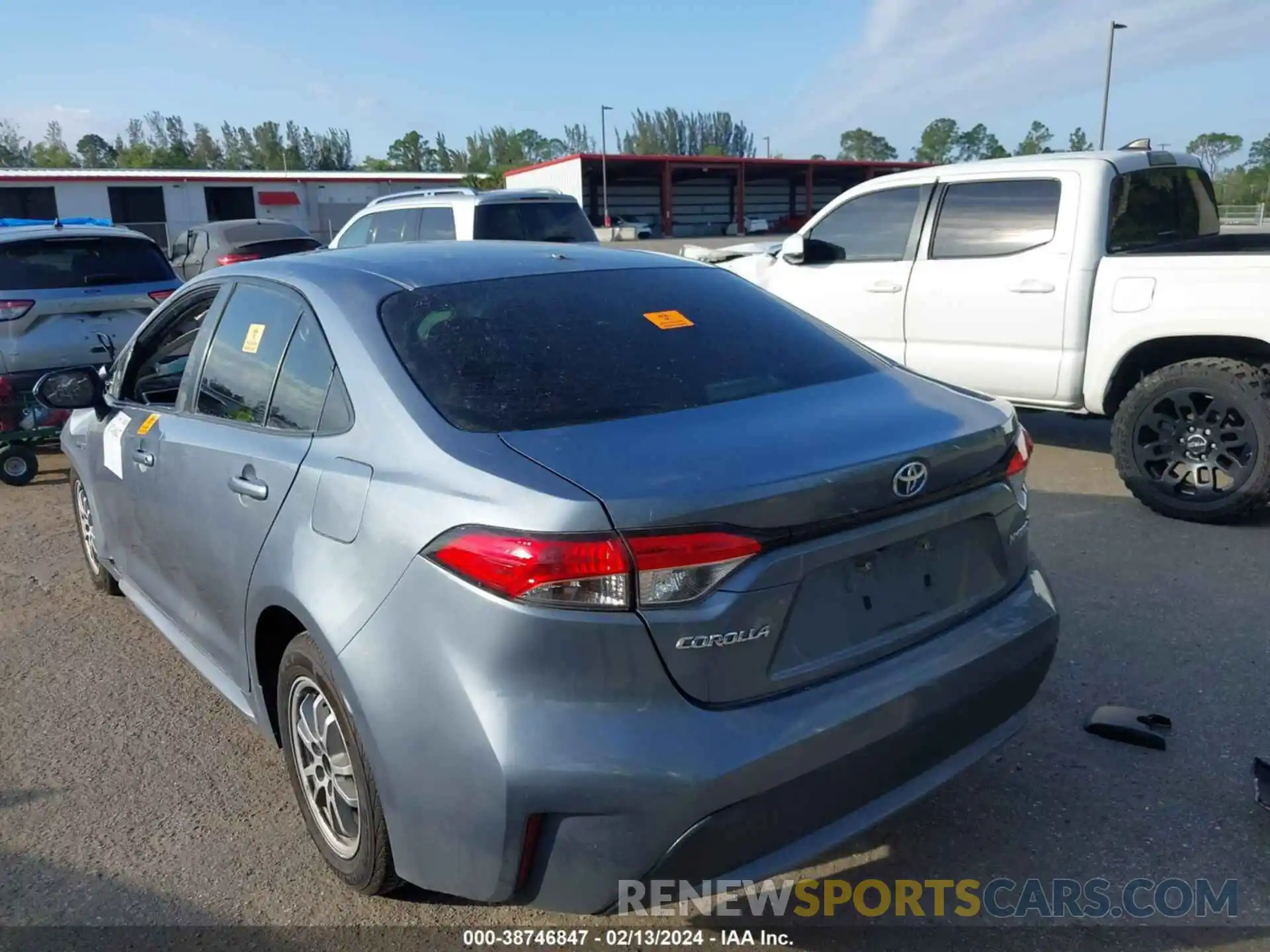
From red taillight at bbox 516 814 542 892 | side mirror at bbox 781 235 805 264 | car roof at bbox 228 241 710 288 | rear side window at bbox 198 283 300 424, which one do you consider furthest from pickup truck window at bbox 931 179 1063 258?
red taillight at bbox 516 814 542 892

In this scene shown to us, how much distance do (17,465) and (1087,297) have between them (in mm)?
7257

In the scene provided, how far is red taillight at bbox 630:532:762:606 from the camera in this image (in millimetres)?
2043

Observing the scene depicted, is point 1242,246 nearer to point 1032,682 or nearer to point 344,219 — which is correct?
point 1032,682

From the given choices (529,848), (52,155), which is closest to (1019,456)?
(529,848)

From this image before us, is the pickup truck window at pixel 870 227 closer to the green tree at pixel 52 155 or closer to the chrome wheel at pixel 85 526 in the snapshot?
the chrome wheel at pixel 85 526

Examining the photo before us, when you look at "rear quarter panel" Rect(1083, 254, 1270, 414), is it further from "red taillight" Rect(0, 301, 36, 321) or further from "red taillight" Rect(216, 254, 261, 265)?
"red taillight" Rect(216, 254, 261, 265)

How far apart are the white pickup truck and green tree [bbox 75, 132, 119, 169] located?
128 meters

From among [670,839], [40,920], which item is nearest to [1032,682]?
[670,839]

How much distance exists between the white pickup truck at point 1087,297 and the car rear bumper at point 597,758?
401 centimetres

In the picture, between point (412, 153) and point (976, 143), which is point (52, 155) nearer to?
point (412, 153)

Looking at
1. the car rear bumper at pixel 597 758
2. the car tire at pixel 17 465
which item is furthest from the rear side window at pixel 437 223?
the car rear bumper at pixel 597 758

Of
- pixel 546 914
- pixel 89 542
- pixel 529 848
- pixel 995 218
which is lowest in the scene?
pixel 546 914

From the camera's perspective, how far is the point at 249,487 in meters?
2.88

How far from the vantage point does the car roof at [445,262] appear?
3.05m
